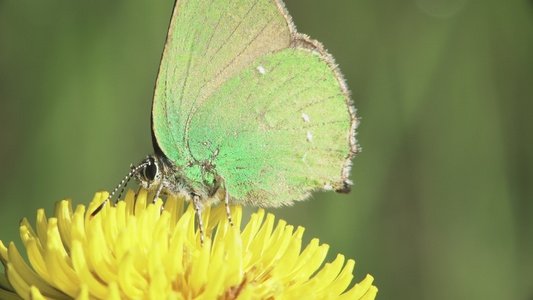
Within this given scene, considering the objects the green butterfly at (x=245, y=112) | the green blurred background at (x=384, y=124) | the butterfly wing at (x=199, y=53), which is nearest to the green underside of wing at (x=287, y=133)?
the green butterfly at (x=245, y=112)

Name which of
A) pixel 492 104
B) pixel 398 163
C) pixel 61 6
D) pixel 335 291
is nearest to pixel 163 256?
pixel 335 291

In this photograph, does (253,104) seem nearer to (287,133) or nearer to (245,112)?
(245,112)

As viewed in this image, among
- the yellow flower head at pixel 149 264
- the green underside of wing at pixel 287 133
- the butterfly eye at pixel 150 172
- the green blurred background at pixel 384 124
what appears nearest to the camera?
the yellow flower head at pixel 149 264

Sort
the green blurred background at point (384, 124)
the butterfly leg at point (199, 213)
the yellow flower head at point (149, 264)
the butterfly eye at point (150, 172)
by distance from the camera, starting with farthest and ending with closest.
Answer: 1. the green blurred background at point (384, 124)
2. the butterfly eye at point (150, 172)
3. the butterfly leg at point (199, 213)
4. the yellow flower head at point (149, 264)

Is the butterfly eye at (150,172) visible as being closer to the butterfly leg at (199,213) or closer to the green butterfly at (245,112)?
the green butterfly at (245,112)

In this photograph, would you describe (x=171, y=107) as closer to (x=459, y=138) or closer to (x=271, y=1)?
(x=271, y=1)

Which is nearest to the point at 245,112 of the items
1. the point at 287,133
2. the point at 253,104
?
the point at 253,104

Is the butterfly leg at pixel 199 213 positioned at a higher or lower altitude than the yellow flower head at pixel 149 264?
higher

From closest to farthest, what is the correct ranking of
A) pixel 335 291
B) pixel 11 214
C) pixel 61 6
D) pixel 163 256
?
pixel 163 256
pixel 335 291
pixel 11 214
pixel 61 6
